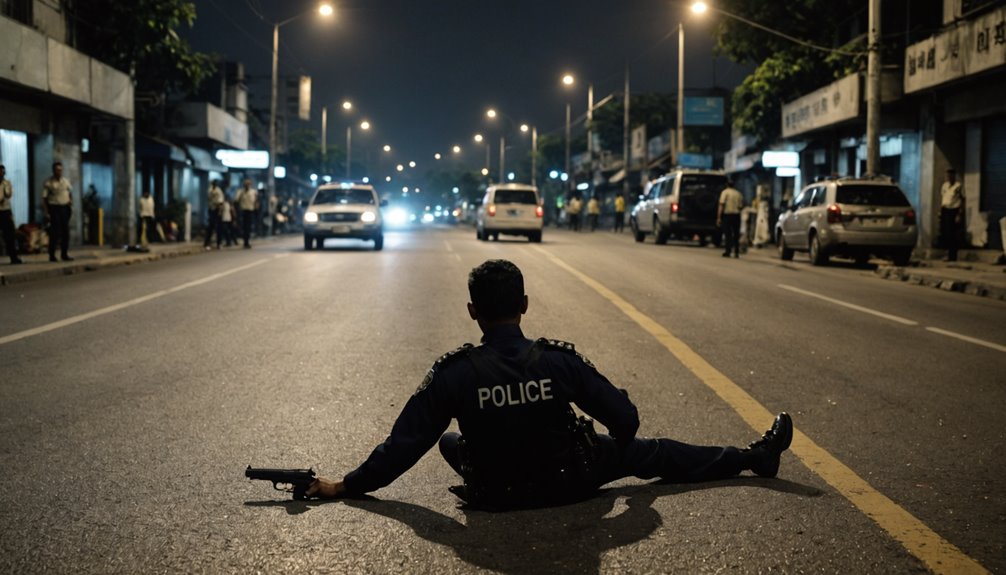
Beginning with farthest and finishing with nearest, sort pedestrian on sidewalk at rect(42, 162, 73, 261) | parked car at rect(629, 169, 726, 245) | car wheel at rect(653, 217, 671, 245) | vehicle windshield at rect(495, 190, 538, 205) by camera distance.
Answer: vehicle windshield at rect(495, 190, 538, 205) < car wheel at rect(653, 217, 671, 245) < parked car at rect(629, 169, 726, 245) < pedestrian on sidewalk at rect(42, 162, 73, 261)

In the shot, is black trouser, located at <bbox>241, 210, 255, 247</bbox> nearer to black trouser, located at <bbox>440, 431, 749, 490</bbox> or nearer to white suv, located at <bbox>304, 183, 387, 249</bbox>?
white suv, located at <bbox>304, 183, 387, 249</bbox>

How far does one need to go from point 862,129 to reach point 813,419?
97.8 ft

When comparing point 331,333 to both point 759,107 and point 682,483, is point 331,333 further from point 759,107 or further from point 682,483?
point 759,107

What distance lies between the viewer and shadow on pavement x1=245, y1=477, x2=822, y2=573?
381 cm

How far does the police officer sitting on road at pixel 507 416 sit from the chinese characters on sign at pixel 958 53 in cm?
2078

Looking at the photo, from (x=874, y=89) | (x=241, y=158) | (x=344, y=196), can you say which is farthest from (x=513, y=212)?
(x=241, y=158)

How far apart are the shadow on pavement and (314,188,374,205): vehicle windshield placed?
83.0 ft

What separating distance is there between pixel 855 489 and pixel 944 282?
14754 mm

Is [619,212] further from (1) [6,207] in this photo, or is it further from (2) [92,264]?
(1) [6,207]

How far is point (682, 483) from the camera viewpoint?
4895 mm

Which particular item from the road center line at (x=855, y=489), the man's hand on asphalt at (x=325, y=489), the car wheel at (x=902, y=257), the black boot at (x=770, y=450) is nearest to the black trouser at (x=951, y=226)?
the car wheel at (x=902, y=257)

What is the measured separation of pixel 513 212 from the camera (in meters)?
35.9

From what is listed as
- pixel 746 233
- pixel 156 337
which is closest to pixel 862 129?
pixel 746 233

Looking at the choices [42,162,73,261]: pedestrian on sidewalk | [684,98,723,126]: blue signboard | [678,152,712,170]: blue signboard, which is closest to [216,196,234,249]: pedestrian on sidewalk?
[42,162,73,261]: pedestrian on sidewalk
